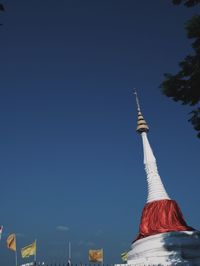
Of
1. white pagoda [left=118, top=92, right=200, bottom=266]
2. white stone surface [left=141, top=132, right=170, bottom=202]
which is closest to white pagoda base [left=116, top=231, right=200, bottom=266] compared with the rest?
white pagoda [left=118, top=92, right=200, bottom=266]

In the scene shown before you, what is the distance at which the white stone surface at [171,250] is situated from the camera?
31.7m

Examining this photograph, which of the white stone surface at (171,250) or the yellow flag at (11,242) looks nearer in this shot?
the white stone surface at (171,250)

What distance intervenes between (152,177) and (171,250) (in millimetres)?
9097

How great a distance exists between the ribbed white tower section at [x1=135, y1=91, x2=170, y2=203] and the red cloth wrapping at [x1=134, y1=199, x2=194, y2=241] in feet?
3.30

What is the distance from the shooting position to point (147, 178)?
4022 centimetres

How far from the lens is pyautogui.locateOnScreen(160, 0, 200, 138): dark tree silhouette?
15516 millimetres

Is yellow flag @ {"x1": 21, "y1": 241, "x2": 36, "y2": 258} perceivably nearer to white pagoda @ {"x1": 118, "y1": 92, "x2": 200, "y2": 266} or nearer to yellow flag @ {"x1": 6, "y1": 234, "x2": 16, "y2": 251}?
yellow flag @ {"x1": 6, "y1": 234, "x2": 16, "y2": 251}

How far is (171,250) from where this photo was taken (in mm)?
32312

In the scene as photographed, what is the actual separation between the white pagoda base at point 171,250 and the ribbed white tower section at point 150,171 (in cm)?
497

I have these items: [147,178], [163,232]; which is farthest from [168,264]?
[147,178]

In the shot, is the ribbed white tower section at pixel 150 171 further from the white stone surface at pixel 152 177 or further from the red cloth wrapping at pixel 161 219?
the red cloth wrapping at pixel 161 219

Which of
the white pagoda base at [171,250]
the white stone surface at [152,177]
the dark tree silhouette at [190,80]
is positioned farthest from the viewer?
the white stone surface at [152,177]

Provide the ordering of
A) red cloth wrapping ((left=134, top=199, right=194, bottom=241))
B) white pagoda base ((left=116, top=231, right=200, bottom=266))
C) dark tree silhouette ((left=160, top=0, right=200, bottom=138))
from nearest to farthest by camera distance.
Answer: dark tree silhouette ((left=160, top=0, right=200, bottom=138)) → white pagoda base ((left=116, top=231, right=200, bottom=266)) → red cloth wrapping ((left=134, top=199, right=194, bottom=241))

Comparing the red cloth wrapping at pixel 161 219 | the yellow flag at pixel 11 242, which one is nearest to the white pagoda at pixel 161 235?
the red cloth wrapping at pixel 161 219
